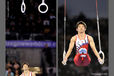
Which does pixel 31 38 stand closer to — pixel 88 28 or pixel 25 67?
pixel 25 67

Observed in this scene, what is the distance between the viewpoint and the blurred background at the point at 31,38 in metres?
9.59

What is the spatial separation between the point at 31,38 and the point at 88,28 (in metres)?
1.65

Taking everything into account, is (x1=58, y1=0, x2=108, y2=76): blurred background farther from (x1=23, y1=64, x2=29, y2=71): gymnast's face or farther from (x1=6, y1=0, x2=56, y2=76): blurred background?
(x1=23, y1=64, x2=29, y2=71): gymnast's face

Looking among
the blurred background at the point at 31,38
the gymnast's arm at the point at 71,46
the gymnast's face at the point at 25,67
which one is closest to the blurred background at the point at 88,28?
the gymnast's arm at the point at 71,46

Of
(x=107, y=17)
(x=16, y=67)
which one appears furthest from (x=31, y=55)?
(x=107, y=17)

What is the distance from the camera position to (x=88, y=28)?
9.48 meters

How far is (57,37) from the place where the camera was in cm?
951

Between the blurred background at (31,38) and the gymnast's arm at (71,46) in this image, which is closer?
the gymnast's arm at (71,46)

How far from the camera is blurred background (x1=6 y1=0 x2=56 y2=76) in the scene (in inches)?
377

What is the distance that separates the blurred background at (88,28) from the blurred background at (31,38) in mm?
217

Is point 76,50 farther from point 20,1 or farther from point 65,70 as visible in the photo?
point 20,1

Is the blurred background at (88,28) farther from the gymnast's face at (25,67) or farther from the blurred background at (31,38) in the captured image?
the gymnast's face at (25,67)

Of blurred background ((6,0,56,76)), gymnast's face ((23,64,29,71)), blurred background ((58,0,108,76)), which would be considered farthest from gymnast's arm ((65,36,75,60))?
gymnast's face ((23,64,29,71))

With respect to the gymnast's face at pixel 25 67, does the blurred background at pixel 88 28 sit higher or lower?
higher
